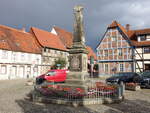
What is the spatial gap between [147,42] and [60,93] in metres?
23.0

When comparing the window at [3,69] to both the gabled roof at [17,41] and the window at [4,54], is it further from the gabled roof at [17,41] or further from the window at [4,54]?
the gabled roof at [17,41]

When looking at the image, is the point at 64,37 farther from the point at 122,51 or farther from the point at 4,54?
the point at 122,51

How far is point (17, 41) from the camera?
3138 cm

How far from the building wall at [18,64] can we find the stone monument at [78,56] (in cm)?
2030

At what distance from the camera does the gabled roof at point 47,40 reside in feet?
120

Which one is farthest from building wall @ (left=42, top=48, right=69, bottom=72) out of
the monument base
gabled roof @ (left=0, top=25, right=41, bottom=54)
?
the monument base

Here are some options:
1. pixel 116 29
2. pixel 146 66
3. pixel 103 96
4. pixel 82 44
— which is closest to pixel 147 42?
pixel 146 66

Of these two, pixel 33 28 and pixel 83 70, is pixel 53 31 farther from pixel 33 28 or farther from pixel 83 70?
pixel 83 70

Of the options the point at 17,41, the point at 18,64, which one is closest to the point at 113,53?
the point at 18,64

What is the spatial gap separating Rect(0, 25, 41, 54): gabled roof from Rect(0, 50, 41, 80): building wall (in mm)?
917

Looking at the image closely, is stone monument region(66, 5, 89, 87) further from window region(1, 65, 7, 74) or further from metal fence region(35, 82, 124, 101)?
window region(1, 65, 7, 74)

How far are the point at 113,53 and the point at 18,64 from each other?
18681 millimetres

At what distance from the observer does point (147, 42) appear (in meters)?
26.4

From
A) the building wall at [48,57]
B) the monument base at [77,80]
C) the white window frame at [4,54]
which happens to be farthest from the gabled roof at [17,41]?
the monument base at [77,80]
